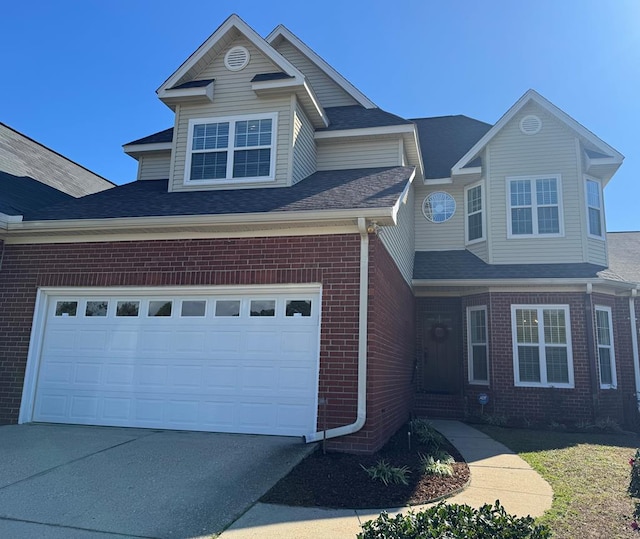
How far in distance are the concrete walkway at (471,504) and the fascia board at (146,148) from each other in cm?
910

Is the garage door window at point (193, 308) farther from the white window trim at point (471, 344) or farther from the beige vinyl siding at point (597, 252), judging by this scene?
the beige vinyl siding at point (597, 252)

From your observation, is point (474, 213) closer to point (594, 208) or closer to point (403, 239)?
point (594, 208)

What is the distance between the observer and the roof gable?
12.7 meters

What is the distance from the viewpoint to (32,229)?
865cm

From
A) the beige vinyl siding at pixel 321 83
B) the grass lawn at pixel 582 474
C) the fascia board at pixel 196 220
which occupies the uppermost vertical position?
the beige vinyl siding at pixel 321 83

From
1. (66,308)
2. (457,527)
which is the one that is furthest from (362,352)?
(66,308)

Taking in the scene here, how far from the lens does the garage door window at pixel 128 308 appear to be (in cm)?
853

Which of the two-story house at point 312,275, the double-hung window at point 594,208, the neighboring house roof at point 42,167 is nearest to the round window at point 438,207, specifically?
the two-story house at point 312,275

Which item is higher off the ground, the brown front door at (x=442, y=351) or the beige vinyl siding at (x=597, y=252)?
the beige vinyl siding at (x=597, y=252)

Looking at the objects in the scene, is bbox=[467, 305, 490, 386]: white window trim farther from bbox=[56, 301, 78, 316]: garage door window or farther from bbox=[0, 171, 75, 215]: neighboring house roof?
bbox=[0, 171, 75, 215]: neighboring house roof

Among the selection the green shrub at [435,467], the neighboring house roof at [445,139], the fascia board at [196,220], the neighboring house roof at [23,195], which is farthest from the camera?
the neighboring house roof at [445,139]

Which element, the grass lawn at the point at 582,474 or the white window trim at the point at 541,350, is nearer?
the grass lawn at the point at 582,474

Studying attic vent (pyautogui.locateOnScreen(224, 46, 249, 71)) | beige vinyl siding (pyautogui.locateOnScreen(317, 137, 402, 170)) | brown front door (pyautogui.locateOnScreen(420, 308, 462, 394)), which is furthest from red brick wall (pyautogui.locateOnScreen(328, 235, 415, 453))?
attic vent (pyautogui.locateOnScreen(224, 46, 249, 71))

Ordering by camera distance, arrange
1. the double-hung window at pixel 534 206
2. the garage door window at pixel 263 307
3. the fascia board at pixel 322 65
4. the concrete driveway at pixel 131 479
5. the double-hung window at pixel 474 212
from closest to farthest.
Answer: the concrete driveway at pixel 131 479, the garage door window at pixel 263 307, the fascia board at pixel 322 65, the double-hung window at pixel 534 206, the double-hung window at pixel 474 212
